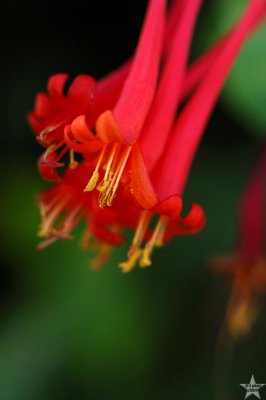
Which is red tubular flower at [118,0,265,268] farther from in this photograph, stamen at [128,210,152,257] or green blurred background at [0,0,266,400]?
green blurred background at [0,0,266,400]

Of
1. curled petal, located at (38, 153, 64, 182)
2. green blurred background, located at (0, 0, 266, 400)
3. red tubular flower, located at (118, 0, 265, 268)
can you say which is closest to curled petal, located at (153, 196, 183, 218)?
red tubular flower, located at (118, 0, 265, 268)

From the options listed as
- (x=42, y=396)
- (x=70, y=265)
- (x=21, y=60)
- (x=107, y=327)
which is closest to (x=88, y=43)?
(x=21, y=60)

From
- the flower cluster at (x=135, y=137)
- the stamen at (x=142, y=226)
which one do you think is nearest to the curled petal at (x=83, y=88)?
the flower cluster at (x=135, y=137)

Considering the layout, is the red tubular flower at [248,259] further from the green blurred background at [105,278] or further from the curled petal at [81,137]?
the curled petal at [81,137]

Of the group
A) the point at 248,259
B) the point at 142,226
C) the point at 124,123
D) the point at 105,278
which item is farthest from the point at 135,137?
the point at 105,278

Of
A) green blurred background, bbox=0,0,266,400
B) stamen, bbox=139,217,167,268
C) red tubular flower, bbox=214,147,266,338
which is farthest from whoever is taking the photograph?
green blurred background, bbox=0,0,266,400

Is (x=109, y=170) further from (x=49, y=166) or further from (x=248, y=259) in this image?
(x=248, y=259)
